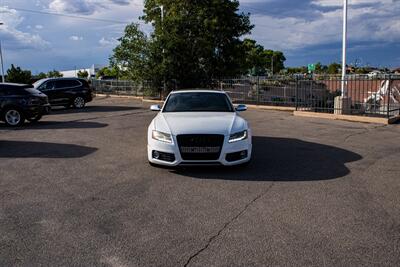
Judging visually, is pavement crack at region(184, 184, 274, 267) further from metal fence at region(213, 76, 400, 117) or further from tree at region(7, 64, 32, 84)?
tree at region(7, 64, 32, 84)

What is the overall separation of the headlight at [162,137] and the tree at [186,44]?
1852cm

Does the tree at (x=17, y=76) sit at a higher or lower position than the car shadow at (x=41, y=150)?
higher

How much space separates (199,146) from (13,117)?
412 inches

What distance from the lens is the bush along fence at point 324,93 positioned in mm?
16250

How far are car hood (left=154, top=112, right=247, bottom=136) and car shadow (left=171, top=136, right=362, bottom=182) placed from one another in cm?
77

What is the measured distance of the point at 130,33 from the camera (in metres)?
26.9

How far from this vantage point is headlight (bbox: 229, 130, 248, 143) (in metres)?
7.11

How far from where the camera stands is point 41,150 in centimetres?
987

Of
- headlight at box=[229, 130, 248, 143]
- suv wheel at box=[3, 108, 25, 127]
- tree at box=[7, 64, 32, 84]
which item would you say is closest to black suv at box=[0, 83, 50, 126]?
suv wheel at box=[3, 108, 25, 127]

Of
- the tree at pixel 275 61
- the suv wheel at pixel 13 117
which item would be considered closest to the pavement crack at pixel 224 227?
the suv wheel at pixel 13 117

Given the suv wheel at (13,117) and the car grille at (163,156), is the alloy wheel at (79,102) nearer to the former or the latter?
the suv wheel at (13,117)

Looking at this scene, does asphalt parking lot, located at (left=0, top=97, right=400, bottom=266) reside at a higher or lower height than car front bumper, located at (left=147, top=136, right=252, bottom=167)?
lower

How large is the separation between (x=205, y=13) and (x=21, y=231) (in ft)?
80.7

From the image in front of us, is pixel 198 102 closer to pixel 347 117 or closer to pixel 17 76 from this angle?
pixel 347 117
